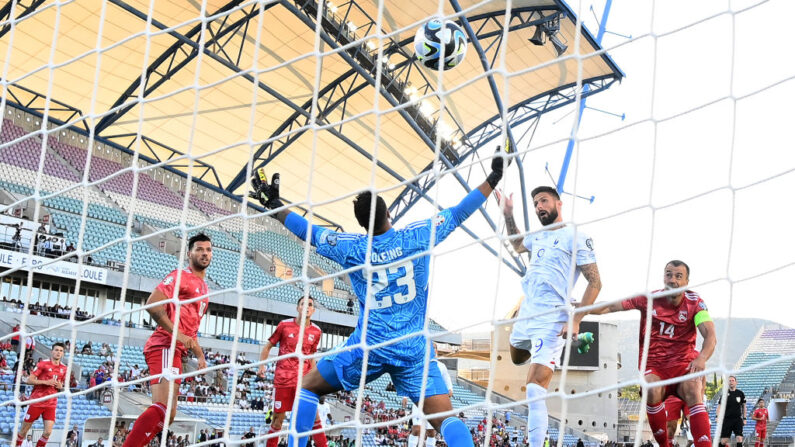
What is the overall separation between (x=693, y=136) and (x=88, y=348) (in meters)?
16.6

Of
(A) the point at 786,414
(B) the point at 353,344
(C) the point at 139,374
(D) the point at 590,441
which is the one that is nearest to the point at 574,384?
(D) the point at 590,441

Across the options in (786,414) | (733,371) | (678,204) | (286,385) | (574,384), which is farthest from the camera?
(574,384)

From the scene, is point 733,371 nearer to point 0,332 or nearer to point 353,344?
point 353,344

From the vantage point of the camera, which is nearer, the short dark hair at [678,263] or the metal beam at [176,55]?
the short dark hair at [678,263]

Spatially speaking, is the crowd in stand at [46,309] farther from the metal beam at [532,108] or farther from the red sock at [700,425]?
the red sock at [700,425]

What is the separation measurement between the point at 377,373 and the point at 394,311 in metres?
0.37

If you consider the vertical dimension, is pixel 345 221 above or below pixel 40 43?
below

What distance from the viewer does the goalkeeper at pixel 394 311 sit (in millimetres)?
4137

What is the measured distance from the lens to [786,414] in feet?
74.6

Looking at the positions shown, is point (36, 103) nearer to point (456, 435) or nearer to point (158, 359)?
point (158, 359)

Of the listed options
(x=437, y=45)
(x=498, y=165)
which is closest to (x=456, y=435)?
(x=498, y=165)

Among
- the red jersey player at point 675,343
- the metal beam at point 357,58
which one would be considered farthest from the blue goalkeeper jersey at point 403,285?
the metal beam at point 357,58

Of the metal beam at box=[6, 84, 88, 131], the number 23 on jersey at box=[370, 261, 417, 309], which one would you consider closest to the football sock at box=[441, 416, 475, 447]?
the number 23 on jersey at box=[370, 261, 417, 309]

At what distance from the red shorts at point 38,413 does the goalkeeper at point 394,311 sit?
16.0ft
